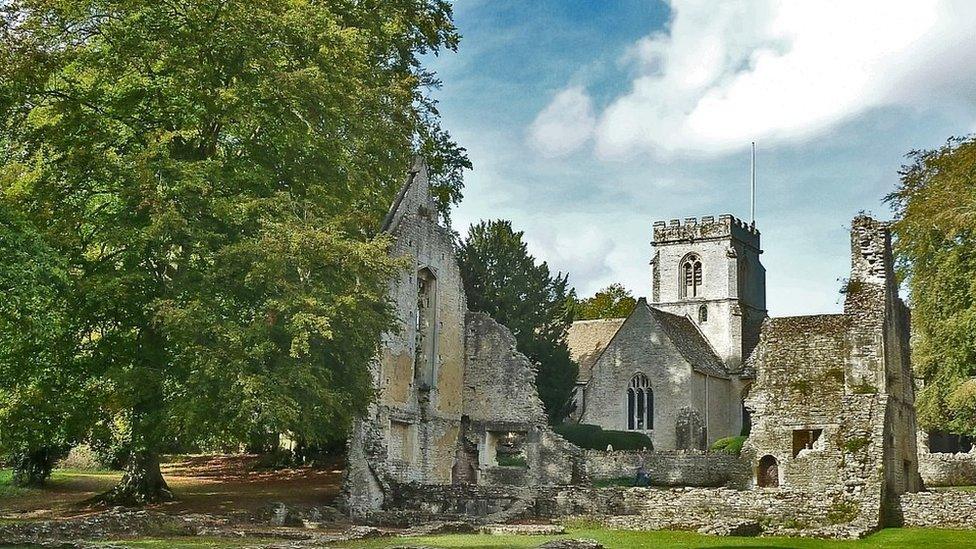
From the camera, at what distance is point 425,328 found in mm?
32875

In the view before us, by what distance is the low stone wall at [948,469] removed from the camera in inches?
1626

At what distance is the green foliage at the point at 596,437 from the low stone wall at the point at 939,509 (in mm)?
24250

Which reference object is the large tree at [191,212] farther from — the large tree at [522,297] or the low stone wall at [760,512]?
the large tree at [522,297]

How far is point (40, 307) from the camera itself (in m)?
20.3

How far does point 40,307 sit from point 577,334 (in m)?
45.2

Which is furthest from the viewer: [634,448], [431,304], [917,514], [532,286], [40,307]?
[634,448]

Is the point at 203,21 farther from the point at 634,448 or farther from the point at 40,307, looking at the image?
the point at 634,448

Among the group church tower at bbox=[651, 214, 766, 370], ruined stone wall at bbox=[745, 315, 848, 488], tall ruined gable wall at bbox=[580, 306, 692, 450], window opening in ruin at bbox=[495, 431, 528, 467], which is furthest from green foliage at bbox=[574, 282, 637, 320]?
ruined stone wall at bbox=[745, 315, 848, 488]

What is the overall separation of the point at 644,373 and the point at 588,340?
22.9 feet

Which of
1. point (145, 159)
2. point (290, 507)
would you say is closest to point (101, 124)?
point (145, 159)

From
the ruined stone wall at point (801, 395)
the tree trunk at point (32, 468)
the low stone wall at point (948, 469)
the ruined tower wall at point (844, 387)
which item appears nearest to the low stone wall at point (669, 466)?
the low stone wall at point (948, 469)

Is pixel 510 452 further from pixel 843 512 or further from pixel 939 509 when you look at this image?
pixel 939 509

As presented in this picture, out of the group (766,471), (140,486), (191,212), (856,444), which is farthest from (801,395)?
(140,486)

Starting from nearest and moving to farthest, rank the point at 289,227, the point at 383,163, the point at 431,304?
1. the point at 289,227
2. the point at 383,163
3. the point at 431,304
